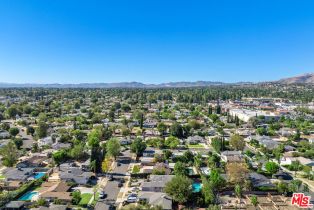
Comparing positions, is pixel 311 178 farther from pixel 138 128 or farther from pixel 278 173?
pixel 138 128

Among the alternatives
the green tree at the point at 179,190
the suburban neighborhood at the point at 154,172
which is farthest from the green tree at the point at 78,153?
the green tree at the point at 179,190

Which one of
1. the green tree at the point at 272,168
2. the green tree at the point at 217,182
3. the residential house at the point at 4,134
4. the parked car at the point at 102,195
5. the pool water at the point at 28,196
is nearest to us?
the pool water at the point at 28,196

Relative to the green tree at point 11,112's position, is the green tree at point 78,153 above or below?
below

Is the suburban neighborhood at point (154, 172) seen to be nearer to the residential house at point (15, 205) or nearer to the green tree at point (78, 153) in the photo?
the residential house at point (15, 205)

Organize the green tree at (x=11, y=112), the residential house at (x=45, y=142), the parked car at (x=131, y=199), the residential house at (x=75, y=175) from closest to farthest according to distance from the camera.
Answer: the parked car at (x=131, y=199)
the residential house at (x=75, y=175)
the residential house at (x=45, y=142)
the green tree at (x=11, y=112)

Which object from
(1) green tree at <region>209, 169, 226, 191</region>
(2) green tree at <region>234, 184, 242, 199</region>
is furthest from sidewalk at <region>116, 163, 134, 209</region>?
(2) green tree at <region>234, 184, 242, 199</region>

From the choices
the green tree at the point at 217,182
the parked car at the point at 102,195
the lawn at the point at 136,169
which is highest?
the green tree at the point at 217,182

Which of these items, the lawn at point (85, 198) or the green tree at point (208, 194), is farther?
the lawn at point (85, 198)
